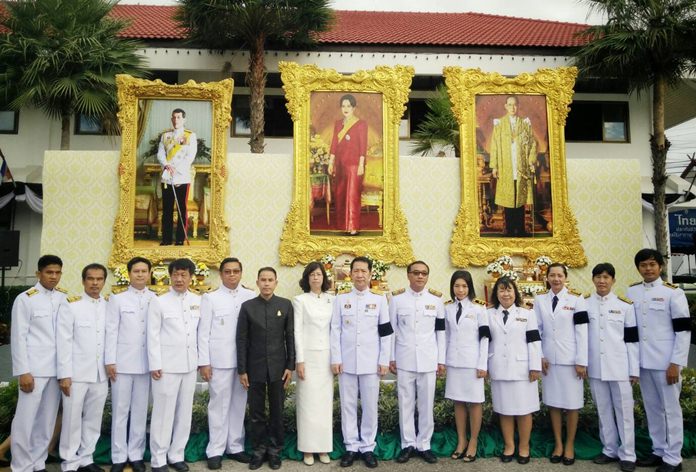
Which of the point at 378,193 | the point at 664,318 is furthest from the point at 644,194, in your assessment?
the point at 664,318

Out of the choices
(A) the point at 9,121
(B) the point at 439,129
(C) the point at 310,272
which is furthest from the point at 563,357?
(A) the point at 9,121

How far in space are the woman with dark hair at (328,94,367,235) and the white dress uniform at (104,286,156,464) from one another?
480 cm

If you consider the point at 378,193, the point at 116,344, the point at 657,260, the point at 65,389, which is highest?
the point at 378,193

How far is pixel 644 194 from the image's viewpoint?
13.7 meters

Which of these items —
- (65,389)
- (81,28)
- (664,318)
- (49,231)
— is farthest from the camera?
(81,28)

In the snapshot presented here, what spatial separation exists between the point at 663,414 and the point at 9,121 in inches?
628

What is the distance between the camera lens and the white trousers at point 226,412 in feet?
15.4

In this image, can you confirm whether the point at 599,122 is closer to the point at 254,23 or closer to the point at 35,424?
the point at 254,23

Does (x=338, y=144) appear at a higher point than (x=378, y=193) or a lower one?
higher

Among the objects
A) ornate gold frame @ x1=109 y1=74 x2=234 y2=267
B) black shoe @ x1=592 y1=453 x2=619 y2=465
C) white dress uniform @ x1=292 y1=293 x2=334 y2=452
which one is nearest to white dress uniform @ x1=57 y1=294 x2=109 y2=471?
white dress uniform @ x1=292 y1=293 x2=334 y2=452

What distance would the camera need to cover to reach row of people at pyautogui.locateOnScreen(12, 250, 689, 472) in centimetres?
450

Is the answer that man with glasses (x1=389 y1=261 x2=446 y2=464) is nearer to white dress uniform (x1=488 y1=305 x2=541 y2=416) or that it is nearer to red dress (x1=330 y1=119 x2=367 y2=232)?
white dress uniform (x1=488 y1=305 x2=541 y2=416)

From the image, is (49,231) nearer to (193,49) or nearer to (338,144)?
(338,144)

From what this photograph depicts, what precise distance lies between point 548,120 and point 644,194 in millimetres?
6167
